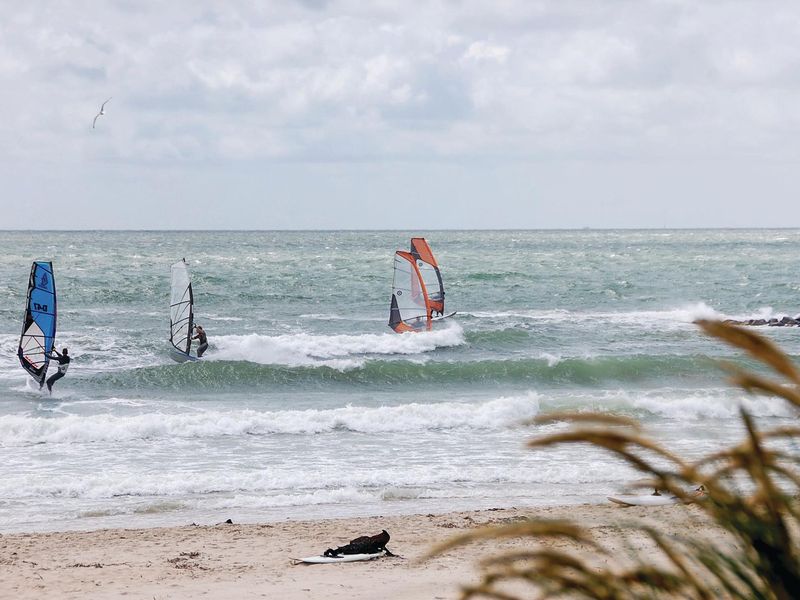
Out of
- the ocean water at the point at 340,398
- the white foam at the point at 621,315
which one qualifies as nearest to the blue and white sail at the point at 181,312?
the ocean water at the point at 340,398

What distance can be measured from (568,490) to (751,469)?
9.63 metres

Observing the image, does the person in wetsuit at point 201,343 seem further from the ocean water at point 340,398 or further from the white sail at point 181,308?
the ocean water at point 340,398

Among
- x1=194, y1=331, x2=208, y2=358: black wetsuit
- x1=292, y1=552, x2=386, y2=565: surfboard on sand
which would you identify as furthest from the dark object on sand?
x1=194, y1=331, x2=208, y2=358: black wetsuit

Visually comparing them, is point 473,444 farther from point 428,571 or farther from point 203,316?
point 203,316

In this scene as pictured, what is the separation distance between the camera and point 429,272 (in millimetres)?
26297

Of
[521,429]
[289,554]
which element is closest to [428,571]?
[289,554]

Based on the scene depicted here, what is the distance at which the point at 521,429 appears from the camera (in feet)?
48.6

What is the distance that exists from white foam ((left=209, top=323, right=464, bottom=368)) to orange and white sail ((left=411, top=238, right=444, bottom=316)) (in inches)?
42.8

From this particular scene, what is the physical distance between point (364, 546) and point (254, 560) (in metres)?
0.95

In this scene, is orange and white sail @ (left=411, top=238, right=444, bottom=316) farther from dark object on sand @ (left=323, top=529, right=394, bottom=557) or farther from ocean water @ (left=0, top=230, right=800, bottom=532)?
dark object on sand @ (left=323, top=529, right=394, bottom=557)

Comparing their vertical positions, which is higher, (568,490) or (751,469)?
(751,469)

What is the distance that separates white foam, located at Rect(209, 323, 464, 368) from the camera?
23.0 m

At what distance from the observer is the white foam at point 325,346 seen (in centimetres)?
2305

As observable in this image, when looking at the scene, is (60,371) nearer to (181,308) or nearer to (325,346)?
(181,308)
